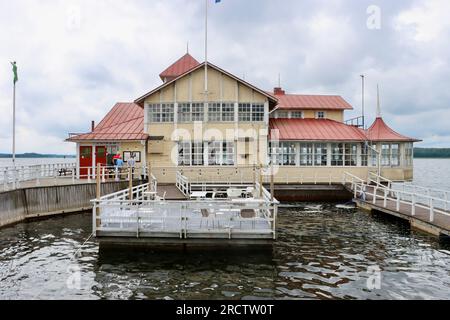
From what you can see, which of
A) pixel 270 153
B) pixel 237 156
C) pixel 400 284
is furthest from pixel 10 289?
pixel 270 153

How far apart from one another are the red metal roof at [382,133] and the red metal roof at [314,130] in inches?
31.2

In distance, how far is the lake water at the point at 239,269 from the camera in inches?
384

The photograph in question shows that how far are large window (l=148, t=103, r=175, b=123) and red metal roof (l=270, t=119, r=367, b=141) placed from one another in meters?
8.18

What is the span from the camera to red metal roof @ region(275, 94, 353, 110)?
35.0 m

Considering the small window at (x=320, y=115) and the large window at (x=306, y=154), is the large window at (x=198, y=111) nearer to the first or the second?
the large window at (x=306, y=154)

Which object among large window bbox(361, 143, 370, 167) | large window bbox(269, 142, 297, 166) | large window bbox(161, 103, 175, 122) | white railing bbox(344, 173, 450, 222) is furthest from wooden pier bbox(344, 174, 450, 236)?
large window bbox(161, 103, 175, 122)

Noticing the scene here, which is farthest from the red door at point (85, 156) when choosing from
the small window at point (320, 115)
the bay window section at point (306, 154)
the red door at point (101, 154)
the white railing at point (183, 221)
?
the small window at point (320, 115)

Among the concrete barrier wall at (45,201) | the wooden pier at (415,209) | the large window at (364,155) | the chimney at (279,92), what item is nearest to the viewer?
the wooden pier at (415,209)

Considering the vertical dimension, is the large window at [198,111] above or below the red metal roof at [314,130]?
above

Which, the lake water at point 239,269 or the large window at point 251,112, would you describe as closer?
the lake water at point 239,269

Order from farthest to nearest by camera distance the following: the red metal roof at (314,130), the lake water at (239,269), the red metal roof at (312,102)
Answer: the red metal roof at (312,102)
the red metal roof at (314,130)
the lake water at (239,269)

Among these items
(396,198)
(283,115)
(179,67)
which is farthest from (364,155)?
(179,67)

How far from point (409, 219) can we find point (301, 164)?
12252 mm
